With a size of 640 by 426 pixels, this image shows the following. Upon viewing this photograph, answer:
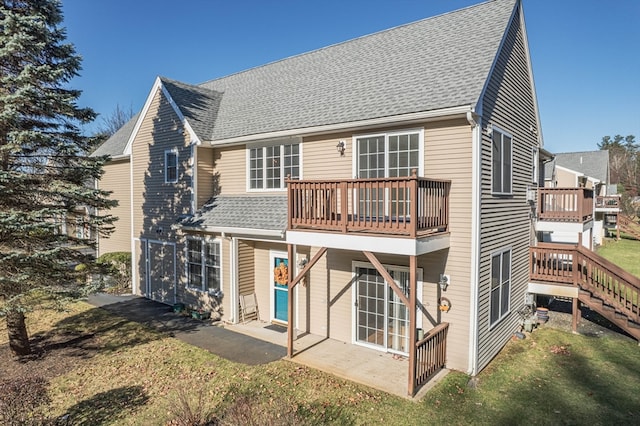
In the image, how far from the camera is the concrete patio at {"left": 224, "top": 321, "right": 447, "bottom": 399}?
8141 millimetres

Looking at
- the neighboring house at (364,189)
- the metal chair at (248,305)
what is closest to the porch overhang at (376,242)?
the neighboring house at (364,189)

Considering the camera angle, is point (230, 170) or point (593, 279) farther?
point (230, 170)

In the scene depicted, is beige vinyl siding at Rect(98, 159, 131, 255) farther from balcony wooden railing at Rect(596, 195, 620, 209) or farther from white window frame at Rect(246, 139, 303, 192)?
balcony wooden railing at Rect(596, 195, 620, 209)

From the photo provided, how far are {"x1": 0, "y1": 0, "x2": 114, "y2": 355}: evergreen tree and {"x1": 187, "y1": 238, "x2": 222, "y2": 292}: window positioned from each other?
3526 mm

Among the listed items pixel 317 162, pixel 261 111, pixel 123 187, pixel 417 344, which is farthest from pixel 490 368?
pixel 123 187

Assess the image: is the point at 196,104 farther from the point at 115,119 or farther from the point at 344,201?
the point at 115,119

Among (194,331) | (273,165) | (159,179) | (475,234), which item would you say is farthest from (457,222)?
(159,179)

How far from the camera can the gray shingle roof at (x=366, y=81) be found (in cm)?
934

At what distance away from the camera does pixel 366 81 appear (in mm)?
11383

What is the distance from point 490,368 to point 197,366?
7.24m

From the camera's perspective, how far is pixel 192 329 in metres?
11.9

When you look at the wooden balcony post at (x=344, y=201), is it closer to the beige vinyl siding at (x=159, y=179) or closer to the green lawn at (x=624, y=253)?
the beige vinyl siding at (x=159, y=179)

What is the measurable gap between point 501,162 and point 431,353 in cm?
545

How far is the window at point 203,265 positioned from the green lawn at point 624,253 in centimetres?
2014
